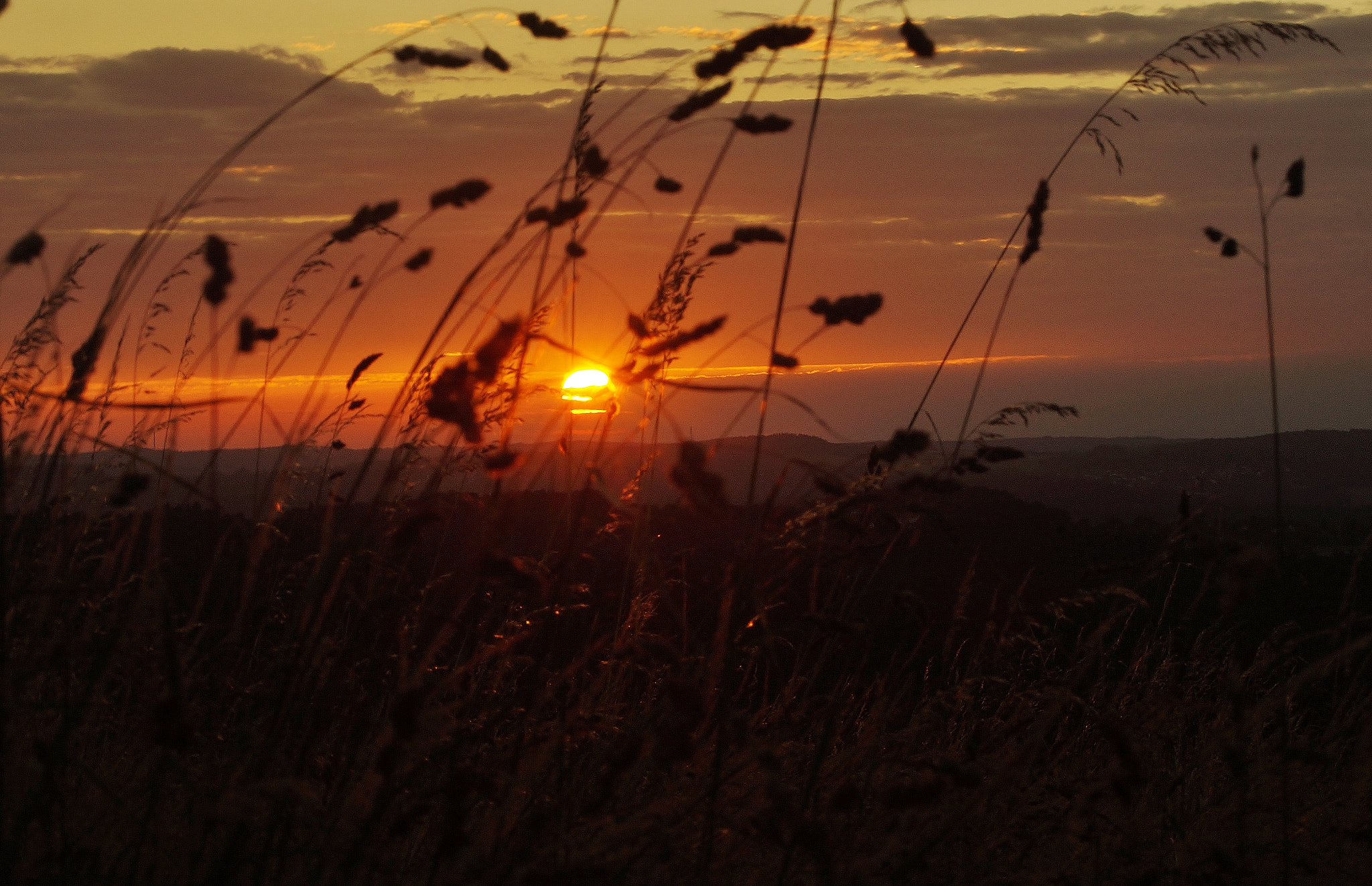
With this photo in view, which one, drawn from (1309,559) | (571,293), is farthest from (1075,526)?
(571,293)

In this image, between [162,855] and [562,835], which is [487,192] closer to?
[562,835]

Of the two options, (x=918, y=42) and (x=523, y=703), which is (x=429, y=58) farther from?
(x=523, y=703)

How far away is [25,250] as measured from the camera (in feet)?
5.16

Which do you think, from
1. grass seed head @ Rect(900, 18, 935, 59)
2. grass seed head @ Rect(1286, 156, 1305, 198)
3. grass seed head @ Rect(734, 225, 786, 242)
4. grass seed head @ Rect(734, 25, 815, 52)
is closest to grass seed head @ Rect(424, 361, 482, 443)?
grass seed head @ Rect(734, 225, 786, 242)

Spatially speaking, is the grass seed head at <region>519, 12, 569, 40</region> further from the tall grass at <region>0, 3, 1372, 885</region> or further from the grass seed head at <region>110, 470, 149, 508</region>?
the grass seed head at <region>110, 470, 149, 508</region>

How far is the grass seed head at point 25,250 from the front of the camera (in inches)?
61.6

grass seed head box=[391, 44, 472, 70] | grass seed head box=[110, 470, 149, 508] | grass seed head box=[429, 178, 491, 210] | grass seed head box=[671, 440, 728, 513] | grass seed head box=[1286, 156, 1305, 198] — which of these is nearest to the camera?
grass seed head box=[671, 440, 728, 513]

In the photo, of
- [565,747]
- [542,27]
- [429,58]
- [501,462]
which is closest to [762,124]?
[542,27]

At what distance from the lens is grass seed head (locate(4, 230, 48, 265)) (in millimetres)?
1564

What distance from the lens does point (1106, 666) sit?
424cm

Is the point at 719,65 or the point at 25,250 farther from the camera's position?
the point at 719,65

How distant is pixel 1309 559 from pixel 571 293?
47.7ft

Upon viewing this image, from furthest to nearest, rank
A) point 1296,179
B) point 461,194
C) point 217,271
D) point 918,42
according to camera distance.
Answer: point 1296,179
point 918,42
point 461,194
point 217,271

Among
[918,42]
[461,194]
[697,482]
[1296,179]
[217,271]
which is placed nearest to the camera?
[697,482]
